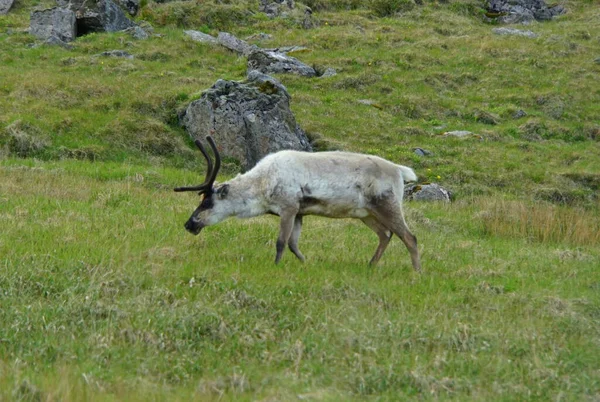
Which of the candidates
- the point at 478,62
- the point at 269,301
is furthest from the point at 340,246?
the point at 478,62

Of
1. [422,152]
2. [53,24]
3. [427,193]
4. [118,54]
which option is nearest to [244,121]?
[427,193]

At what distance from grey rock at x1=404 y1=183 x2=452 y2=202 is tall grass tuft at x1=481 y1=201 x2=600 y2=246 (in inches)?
141

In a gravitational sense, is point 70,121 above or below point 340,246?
below

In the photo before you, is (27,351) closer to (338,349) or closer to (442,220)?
(338,349)

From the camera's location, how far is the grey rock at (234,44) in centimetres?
3606

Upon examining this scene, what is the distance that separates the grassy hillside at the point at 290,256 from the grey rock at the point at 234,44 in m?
2.23

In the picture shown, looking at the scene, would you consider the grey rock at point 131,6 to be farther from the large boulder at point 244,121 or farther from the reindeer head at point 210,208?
the reindeer head at point 210,208

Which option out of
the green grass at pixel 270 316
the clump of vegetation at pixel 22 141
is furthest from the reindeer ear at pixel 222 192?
the clump of vegetation at pixel 22 141

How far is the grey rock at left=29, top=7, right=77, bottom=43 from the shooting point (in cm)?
3472

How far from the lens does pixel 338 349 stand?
7.61 m

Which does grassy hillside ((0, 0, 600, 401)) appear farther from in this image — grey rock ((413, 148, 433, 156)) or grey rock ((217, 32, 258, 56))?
grey rock ((217, 32, 258, 56))

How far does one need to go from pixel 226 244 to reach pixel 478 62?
27.4 metres

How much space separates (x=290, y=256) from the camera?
12.1m

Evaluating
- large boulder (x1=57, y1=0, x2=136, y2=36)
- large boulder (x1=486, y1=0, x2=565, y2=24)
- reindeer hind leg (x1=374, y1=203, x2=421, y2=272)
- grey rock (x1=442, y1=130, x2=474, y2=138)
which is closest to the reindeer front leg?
reindeer hind leg (x1=374, y1=203, x2=421, y2=272)
